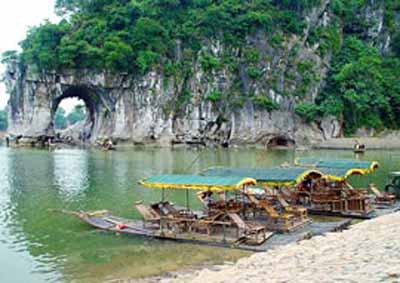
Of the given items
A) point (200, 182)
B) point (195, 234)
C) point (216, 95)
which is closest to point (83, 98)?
point (216, 95)

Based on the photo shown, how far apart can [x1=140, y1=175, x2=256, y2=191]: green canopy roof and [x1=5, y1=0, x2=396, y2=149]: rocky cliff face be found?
1881 inches

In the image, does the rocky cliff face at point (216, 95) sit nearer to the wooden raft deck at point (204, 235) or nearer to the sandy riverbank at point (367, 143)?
the sandy riverbank at point (367, 143)

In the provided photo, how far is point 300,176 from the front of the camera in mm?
17797

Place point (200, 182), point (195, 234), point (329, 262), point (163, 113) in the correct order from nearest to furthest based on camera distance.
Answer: point (329, 262) → point (195, 234) → point (200, 182) → point (163, 113)

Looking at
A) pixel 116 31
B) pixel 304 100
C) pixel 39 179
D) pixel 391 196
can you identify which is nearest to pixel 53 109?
pixel 116 31

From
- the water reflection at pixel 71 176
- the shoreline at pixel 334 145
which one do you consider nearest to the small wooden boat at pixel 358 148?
the shoreline at pixel 334 145

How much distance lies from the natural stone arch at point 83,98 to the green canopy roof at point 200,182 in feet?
174

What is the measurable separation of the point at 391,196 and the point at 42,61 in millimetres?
50733

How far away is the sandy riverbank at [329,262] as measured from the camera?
838 cm

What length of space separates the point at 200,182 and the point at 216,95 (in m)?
49.8

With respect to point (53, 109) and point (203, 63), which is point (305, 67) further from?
point (53, 109)

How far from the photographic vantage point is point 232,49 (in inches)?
2628

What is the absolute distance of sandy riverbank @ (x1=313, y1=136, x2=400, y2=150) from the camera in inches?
2312

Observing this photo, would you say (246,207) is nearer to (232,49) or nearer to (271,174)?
(271,174)
